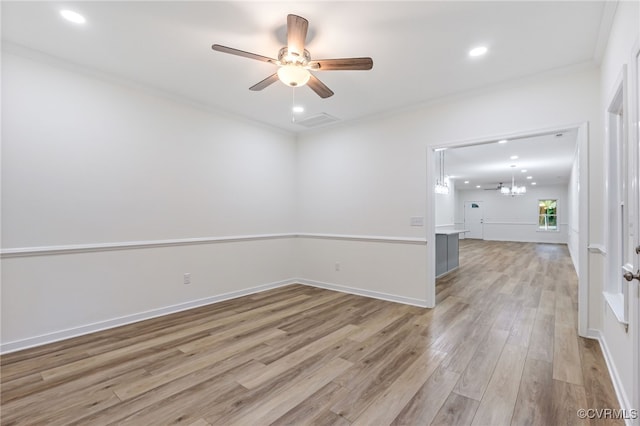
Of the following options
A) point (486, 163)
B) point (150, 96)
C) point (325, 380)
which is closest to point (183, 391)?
point (325, 380)

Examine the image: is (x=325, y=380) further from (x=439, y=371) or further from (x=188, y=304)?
(x=188, y=304)

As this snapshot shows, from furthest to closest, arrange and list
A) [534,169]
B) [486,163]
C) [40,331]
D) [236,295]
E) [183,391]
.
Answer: [534,169]
[486,163]
[236,295]
[40,331]
[183,391]

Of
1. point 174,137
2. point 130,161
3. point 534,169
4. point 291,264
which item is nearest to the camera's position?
point 130,161

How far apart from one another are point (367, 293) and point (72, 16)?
437 cm

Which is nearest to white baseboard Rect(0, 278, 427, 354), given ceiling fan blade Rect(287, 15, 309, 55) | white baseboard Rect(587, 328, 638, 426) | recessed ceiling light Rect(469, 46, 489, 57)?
white baseboard Rect(587, 328, 638, 426)

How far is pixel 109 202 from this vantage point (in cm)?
315

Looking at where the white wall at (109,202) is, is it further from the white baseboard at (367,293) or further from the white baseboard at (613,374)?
the white baseboard at (613,374)

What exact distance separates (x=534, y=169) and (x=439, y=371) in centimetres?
906

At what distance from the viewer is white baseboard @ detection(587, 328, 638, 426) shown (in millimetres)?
1738

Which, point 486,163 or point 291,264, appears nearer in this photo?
point 291,264

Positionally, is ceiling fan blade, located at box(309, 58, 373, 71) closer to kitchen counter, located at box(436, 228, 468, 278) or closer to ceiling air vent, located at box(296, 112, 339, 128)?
ceiling air vent, located at box(296, 112, 339, 128)

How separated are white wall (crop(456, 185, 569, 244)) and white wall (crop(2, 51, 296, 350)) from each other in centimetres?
1322

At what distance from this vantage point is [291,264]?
205 inches

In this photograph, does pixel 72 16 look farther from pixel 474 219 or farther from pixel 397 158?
pixel 474 219
